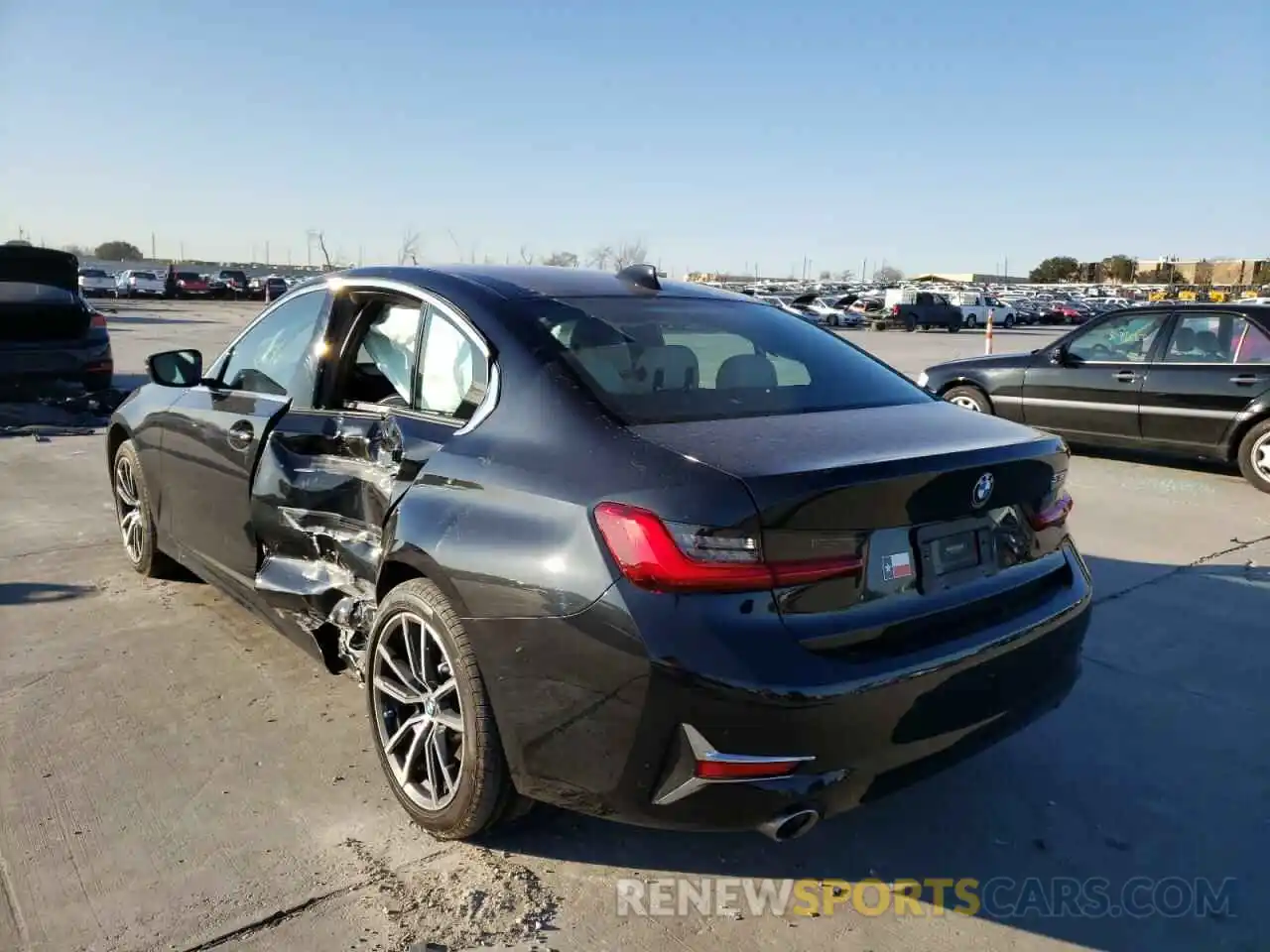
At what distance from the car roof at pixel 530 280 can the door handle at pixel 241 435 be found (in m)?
0.71

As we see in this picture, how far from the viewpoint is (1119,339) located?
8.96 metres

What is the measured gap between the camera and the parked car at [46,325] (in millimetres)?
10008

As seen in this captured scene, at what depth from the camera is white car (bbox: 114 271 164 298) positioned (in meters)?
50.7

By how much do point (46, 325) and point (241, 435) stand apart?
803 centimetres

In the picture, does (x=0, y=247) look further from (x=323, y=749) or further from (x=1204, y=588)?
(x=1204, y=588)

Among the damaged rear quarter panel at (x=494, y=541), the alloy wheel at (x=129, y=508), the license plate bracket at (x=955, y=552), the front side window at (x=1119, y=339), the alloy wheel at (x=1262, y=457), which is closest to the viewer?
the damaged rear quarter panel at (x=494, y=541)

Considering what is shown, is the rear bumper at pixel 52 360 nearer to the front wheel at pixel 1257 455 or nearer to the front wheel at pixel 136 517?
the front wheel at pixel 136 517

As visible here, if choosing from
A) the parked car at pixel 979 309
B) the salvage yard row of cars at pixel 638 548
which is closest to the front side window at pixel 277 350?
the salvage yard row of cars at pixel 638 548

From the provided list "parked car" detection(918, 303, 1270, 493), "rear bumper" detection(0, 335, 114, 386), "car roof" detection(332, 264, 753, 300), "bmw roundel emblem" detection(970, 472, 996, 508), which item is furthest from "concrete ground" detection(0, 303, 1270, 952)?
"rear bumper" detection(0, 335, 114, 386)

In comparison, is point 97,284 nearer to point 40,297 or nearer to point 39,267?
point 39,267

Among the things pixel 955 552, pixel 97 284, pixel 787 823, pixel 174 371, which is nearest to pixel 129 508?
pixel 174 371

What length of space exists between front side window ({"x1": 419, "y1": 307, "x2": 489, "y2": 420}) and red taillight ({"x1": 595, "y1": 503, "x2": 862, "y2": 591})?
863mm

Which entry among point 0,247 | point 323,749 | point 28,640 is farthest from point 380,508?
point 0,247

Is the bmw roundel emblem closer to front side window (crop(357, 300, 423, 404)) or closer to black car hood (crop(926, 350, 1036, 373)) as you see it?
front side window (crop(357, 300, 423, 404))
